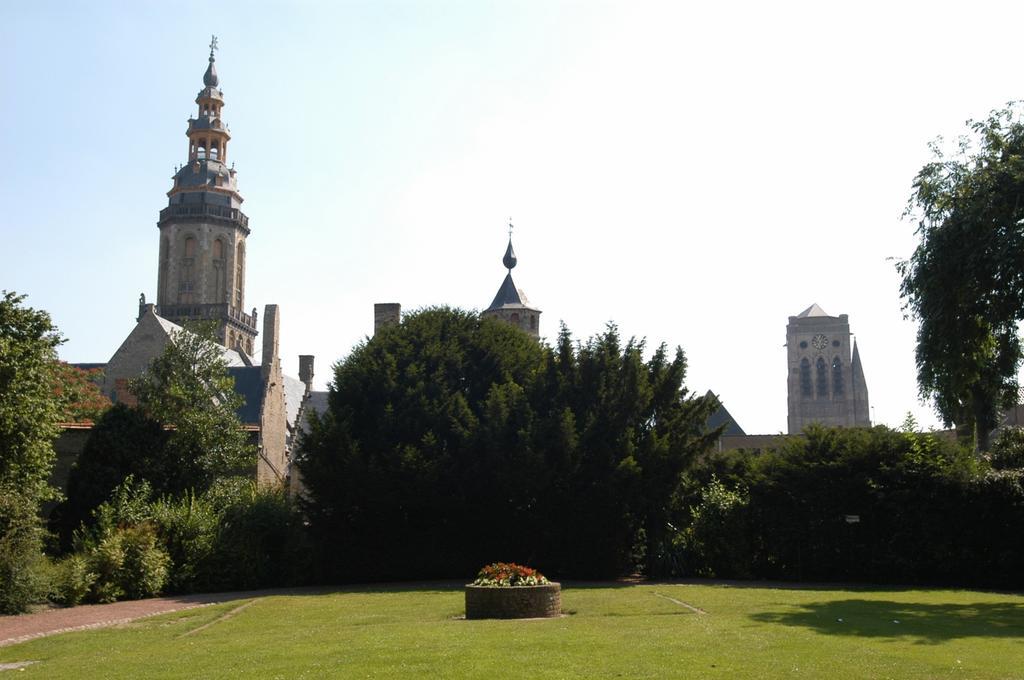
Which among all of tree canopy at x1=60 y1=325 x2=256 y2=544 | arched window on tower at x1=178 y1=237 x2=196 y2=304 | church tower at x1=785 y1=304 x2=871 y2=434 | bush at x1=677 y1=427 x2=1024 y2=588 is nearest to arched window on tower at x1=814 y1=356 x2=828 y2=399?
church tower at x1=785 y1=304 x2=871 y2=434

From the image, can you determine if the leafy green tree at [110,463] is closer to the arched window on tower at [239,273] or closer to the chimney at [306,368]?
the chimney at [306,368]

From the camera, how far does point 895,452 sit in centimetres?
2662

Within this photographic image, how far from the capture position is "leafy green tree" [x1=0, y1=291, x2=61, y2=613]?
20.7 meters

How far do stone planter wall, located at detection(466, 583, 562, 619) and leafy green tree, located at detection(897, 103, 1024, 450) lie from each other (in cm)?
1078

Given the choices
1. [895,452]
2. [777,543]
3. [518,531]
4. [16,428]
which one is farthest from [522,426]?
[16,428]

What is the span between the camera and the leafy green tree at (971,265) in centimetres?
2050

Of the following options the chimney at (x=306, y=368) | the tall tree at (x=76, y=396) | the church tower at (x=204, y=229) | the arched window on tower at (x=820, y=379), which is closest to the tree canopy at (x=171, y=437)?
the tall tree at (x=76, y=396)

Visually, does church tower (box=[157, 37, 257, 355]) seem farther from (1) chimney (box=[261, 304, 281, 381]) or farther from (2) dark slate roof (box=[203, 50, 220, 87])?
(1) chimney (box=[261, 304, 281, 381])

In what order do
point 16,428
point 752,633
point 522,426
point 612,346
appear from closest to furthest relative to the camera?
point 752,633 < point 16,428 < point 522,426 < point 612,346

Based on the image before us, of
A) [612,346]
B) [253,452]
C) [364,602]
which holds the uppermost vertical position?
[612,346]

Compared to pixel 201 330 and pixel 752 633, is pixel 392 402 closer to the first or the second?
pixel 201 330

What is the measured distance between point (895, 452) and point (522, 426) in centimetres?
983

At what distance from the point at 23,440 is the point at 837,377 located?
111 meters

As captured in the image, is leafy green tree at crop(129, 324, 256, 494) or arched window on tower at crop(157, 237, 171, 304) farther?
arched window on tower at crop(157, 237, 171, 304)
